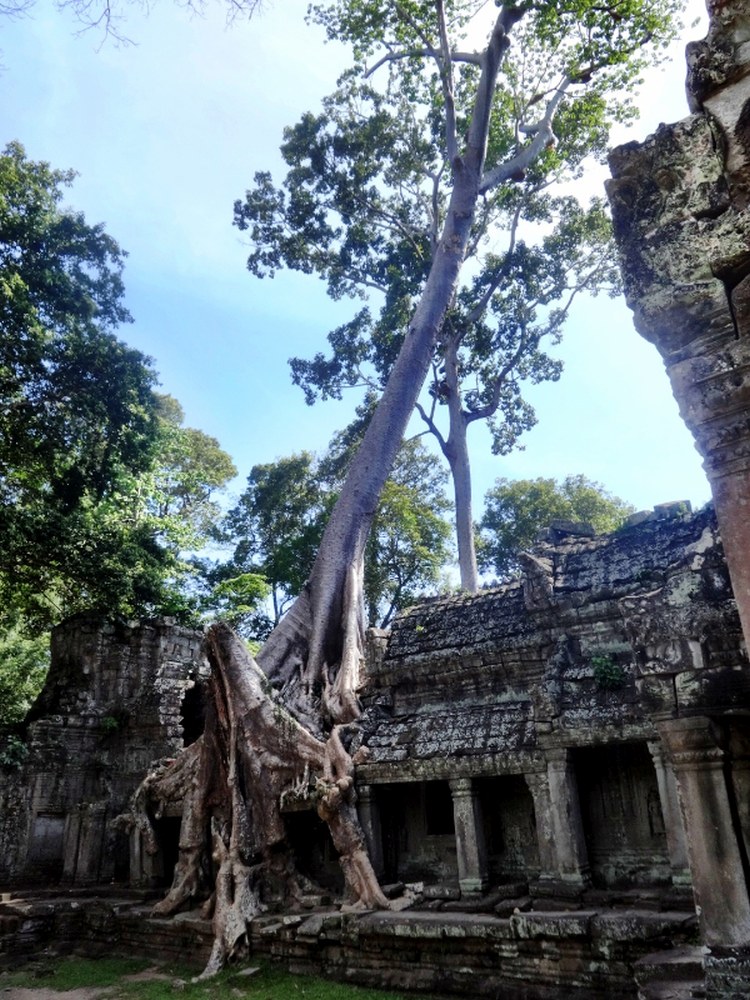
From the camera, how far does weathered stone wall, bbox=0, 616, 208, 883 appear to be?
11.6 metres

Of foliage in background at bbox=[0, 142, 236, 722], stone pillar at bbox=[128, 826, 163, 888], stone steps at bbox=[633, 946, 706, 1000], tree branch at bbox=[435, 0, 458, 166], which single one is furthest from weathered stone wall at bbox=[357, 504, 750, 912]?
tree branch at bbox=[435, 0, 458, 166]

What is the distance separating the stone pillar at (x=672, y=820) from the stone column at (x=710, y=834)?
234cm

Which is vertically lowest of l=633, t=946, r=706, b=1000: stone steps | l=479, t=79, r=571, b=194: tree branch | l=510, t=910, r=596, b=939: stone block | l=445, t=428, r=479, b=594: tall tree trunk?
l=633, t=946, r=706, b=1000: stone steps

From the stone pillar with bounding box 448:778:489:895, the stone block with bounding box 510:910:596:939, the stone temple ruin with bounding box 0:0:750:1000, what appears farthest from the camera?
the stone pillar with bounding box 448:778:489:895

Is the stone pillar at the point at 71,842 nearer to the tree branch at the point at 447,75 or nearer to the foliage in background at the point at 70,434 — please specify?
the foliage in background at the point at 70,434

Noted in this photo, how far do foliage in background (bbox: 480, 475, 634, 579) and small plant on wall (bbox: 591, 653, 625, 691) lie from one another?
17192mm

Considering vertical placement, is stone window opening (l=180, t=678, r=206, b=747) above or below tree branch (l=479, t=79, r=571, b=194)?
below

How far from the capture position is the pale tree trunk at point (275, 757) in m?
7.96

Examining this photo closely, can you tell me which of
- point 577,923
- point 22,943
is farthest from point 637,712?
point 22,943

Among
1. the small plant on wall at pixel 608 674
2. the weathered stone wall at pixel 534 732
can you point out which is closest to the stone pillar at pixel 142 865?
the weathered stone wall at pixel 534 732

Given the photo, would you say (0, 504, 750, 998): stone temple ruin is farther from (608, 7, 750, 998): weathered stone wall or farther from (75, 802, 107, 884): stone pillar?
(608, 7, 750, 998): weathered stone wall

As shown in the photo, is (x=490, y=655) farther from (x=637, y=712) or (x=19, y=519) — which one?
(x=19, y=519)

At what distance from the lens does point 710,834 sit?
338 centimetres

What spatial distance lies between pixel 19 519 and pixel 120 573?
2.02 m
